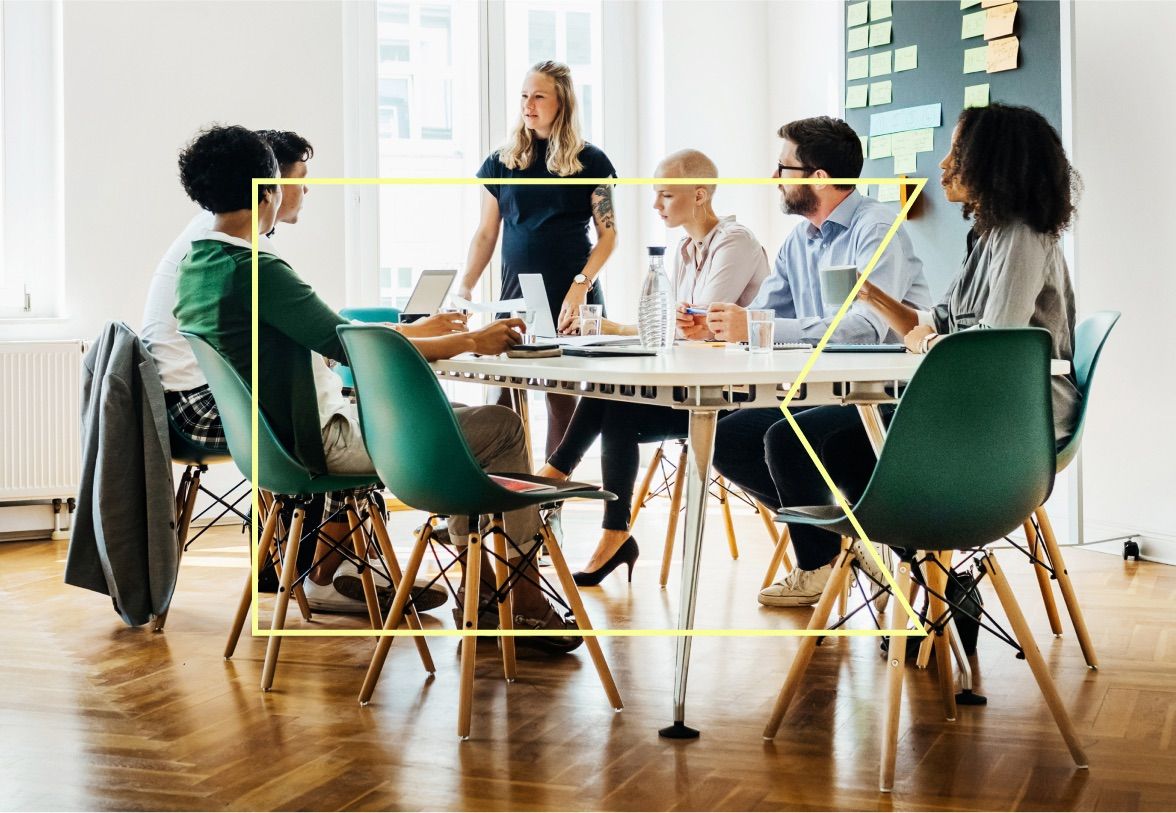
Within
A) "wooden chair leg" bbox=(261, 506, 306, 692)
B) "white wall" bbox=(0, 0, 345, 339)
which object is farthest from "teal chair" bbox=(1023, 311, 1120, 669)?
"white wall" bbox=(0, 0, 345, 339)

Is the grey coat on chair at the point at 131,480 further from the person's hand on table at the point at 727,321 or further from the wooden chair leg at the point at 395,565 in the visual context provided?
the person's hand on table at the point at 727,321

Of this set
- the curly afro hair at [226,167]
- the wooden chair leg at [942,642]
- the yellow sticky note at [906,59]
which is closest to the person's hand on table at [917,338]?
the wooden chair leg at [942,642]

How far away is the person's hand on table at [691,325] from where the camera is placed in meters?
3.36

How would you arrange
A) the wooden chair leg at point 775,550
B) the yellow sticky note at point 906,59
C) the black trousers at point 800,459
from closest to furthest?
the black trousers at point 800,459, the wooden chair leg at point 775,550, the yellow sticky note at point 906,59

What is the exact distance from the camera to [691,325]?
337 centimetres

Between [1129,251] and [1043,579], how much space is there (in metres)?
1.70

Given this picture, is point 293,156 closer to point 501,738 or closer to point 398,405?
point 398,405

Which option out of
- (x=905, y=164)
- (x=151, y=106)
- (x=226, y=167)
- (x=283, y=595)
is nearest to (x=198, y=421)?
(x=226, y=167)

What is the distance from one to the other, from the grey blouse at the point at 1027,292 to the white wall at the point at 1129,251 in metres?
1.47

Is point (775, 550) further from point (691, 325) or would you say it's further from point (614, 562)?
point (691, 325)

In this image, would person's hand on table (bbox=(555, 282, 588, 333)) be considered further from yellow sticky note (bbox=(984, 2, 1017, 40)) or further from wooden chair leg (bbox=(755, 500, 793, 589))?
yellow sticky note (bbox=(984, 2, 1017, 40))

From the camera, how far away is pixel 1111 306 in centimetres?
423

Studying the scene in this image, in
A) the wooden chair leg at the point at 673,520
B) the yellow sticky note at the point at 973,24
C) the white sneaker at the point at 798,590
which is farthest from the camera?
the yellow sticky note at the point at 973,24
